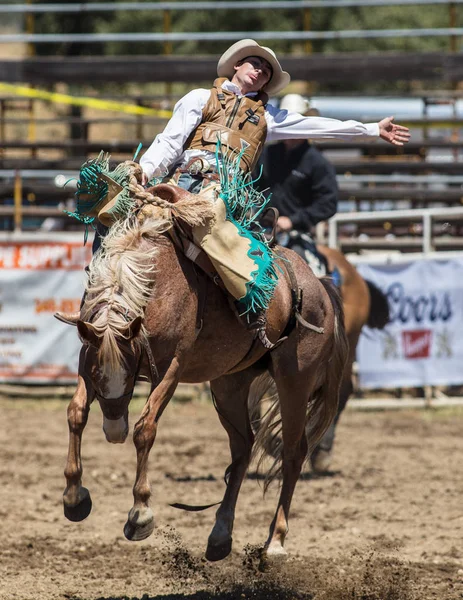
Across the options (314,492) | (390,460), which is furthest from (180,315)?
(390,460)

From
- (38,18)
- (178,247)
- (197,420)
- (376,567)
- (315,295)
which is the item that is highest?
(38,18)

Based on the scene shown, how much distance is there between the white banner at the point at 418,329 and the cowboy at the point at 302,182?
9.79ft

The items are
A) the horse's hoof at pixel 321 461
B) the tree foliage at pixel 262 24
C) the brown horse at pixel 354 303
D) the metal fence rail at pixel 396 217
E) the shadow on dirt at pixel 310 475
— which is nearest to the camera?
the shadow on dirt at pixel 310 475

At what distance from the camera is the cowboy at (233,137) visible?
417 cm

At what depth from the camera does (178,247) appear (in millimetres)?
4109

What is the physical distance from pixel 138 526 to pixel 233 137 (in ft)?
6.15

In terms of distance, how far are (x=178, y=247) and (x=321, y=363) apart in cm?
138

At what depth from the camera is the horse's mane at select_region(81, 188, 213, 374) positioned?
369cm

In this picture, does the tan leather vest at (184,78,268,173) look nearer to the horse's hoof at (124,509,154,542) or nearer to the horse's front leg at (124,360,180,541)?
the horse's front leg at (124,360,180,541)

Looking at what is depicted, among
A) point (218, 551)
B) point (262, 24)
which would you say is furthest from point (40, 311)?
point (262, 24)

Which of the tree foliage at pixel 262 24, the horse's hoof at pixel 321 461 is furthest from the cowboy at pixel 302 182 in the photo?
the tree foliage at pixel 262 24

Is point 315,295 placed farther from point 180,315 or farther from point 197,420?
point 197,420

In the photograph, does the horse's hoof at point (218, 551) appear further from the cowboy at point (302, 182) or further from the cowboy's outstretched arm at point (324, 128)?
the cowboy at point (302, 182)

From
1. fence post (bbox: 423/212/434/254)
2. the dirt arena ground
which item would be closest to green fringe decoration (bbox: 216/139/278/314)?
the dirt arena ground
